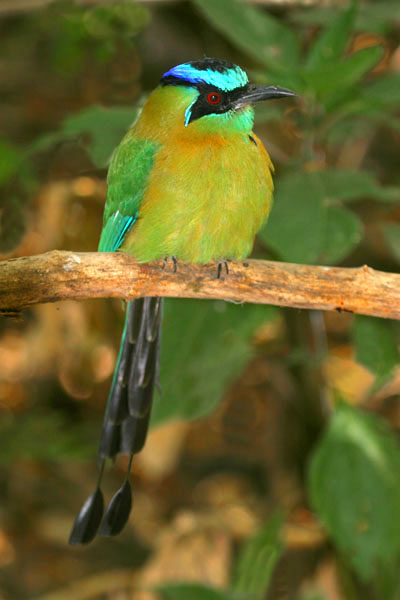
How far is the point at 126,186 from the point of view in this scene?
1702 mm


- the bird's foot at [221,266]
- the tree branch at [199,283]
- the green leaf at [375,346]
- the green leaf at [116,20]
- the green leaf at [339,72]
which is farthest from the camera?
the green leaf at [116,20]

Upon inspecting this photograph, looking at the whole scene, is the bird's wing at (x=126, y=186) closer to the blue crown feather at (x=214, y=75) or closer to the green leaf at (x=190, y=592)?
the blue crown feather at (x=214, y=75)

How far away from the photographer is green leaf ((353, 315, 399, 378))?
6.30 ft

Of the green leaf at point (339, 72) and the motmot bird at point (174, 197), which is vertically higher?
the green leaf at point (339, 72)

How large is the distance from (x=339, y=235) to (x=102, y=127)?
0.69m

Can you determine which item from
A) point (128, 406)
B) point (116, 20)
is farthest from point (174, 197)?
point (116, 20)

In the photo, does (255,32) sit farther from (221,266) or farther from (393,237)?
(221,266)

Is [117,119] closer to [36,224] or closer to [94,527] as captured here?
[36,224]

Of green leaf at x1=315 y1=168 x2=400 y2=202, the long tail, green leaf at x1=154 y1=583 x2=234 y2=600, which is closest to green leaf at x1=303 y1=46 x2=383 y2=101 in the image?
green leaf at x1=315 y1=168 x2=400 y2=202

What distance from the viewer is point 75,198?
2.56 metres

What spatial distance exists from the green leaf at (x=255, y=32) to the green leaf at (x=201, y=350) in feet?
2.33

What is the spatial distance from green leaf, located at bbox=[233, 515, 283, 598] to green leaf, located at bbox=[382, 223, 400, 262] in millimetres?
868

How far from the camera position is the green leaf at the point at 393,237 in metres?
1.99

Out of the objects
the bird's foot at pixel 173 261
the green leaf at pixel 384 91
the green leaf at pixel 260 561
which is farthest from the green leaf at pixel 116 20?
the green leaf at pixel 260 561
